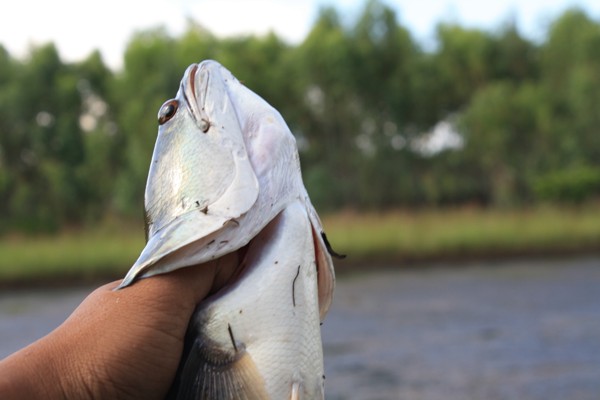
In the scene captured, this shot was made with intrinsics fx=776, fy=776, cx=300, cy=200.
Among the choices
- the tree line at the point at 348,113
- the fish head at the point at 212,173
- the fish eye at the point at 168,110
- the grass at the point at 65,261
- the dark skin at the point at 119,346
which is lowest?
the grass at the point at 65,261

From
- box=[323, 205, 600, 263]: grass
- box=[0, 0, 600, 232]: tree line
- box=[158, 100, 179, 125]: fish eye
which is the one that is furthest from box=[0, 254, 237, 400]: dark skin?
box=[0, 0, 600, 232]: tree line

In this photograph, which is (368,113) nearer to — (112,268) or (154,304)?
(112,268)

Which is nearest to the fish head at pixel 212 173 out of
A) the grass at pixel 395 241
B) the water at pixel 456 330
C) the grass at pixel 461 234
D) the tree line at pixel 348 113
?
the water at pixel 456 330

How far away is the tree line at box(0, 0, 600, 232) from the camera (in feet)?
99.1

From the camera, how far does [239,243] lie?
138cm

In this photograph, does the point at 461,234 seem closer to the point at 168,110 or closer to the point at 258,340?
the point at 168,110

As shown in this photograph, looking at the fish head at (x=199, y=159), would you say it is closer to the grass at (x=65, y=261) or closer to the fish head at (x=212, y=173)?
the fish head at (x=212, y=173)

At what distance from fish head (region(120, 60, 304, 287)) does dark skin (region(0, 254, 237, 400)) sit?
41 millimetres

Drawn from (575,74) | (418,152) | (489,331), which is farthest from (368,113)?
(489,331)

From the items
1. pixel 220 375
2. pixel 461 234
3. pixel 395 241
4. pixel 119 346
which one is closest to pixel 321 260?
pixel 220 375

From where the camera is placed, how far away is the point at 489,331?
37.6ft

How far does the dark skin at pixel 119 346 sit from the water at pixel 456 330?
22.4ft

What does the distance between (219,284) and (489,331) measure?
10589 mm

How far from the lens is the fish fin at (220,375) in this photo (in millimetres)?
1351
